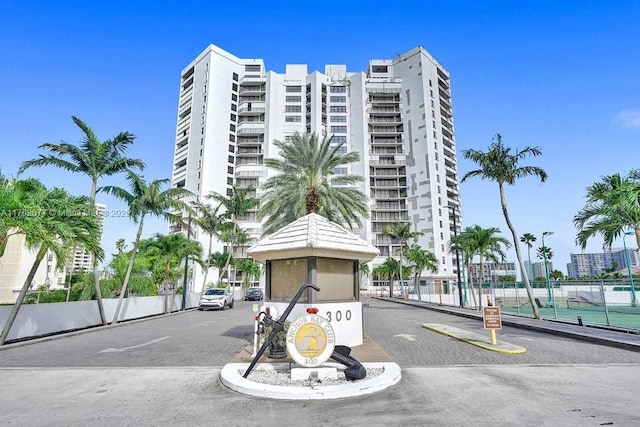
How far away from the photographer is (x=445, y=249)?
71625 millimetres

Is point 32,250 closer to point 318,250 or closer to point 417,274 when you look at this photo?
point 318,250

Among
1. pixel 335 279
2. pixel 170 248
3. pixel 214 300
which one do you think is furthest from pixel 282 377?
pixel 170 248

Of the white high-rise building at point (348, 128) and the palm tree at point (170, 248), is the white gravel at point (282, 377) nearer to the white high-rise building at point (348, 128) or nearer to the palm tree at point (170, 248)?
the palm tree at point (170, 248)

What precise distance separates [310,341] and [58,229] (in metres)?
10.0

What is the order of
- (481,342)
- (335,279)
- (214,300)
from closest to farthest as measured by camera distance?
1. (335,279)
2. (481,342)
3. (214,300)

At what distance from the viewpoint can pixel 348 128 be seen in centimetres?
8181

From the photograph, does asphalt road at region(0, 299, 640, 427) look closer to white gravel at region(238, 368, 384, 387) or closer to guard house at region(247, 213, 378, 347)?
white gravel at region(238, 368, 384, 387)

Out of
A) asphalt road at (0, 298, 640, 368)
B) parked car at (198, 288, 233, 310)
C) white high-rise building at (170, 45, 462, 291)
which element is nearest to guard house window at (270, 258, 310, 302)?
asphalt road at (0, 298, 640, 368)

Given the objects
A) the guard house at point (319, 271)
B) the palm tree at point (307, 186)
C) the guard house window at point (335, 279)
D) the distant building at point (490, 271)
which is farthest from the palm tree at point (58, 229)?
the distant building at point (490, 271)

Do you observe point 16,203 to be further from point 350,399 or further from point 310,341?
point 350,399

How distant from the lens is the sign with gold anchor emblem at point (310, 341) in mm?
6449

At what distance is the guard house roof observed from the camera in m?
9.22

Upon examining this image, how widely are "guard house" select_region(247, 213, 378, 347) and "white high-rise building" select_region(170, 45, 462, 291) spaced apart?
6305 cm

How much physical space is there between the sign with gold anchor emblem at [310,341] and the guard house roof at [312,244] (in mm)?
2703
